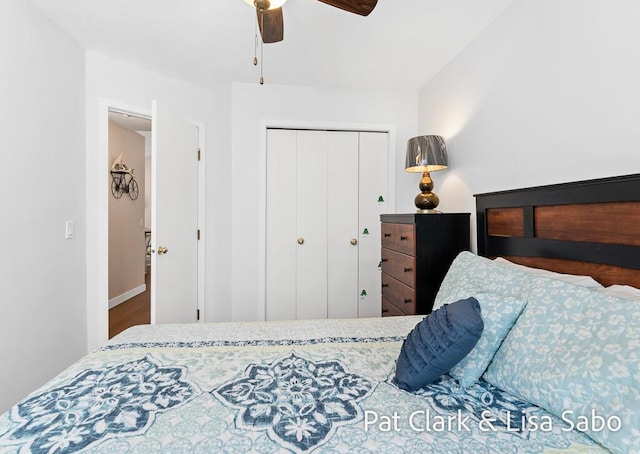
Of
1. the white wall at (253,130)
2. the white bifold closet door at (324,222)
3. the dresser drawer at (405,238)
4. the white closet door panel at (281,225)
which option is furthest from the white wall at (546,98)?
the white closet door panel at (281,225)

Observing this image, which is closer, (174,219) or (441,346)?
(441,346)

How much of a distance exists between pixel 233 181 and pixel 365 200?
1309mm

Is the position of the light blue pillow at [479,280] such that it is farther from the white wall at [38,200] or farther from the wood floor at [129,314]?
the wood floor at [129,314]

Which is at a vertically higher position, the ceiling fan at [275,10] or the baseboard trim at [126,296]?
the ceiling fan at [275,10]

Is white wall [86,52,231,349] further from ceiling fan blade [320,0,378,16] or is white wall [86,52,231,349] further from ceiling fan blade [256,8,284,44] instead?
ceiling fan blade [320,0,378,16]

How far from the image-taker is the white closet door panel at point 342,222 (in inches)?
127

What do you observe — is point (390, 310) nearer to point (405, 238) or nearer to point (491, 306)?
point (405, 238)

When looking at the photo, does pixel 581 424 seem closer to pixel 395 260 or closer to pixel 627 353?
pixel 627 353

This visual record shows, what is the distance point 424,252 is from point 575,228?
85 centimetres

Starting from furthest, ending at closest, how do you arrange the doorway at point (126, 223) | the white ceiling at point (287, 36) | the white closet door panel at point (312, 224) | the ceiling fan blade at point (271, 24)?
1. the doorway at point (126, 223)
2. the white closet door panel at point (312, 224)
3. the white ceiling at point (287, 36)
4. the ceiling fan blade at point (271, 24)

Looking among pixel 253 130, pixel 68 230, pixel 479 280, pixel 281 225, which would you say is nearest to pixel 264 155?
pixel 253 130

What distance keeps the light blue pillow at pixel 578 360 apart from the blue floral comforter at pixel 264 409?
0.18 feet

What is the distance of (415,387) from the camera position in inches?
39.0

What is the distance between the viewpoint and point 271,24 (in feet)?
5.53
